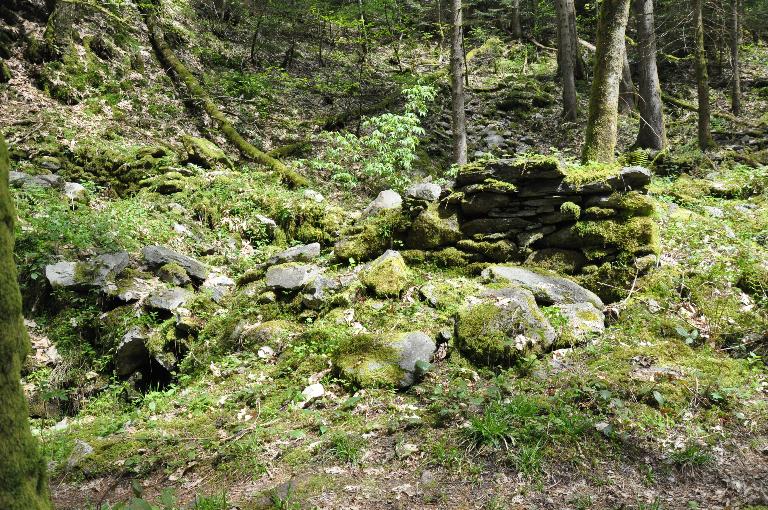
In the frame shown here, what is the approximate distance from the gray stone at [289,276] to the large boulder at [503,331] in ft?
7.65

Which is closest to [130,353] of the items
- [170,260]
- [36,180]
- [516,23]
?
[170,260]

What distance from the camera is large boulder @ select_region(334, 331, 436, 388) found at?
4.52 meters

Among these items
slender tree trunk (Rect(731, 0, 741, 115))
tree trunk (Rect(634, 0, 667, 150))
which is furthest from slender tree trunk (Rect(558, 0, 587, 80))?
slender tree trunk (Rect(731, 0, 741, 115))

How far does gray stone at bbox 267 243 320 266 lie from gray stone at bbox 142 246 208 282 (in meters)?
1.05

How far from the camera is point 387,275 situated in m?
6.07

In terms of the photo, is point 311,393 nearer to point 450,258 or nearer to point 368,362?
point 368,362

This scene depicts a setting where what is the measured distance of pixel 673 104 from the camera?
15.0 metres

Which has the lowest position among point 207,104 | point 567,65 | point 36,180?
point 36,180

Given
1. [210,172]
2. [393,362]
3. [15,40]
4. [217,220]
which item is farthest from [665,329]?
[15,40]

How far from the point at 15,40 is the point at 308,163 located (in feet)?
24.7

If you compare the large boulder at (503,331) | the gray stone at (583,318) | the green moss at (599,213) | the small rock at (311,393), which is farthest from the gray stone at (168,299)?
the green moss at (599,213)

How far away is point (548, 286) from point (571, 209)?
1.15 m

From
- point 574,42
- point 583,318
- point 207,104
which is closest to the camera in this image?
point 583,318

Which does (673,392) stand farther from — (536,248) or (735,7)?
(735,7)
